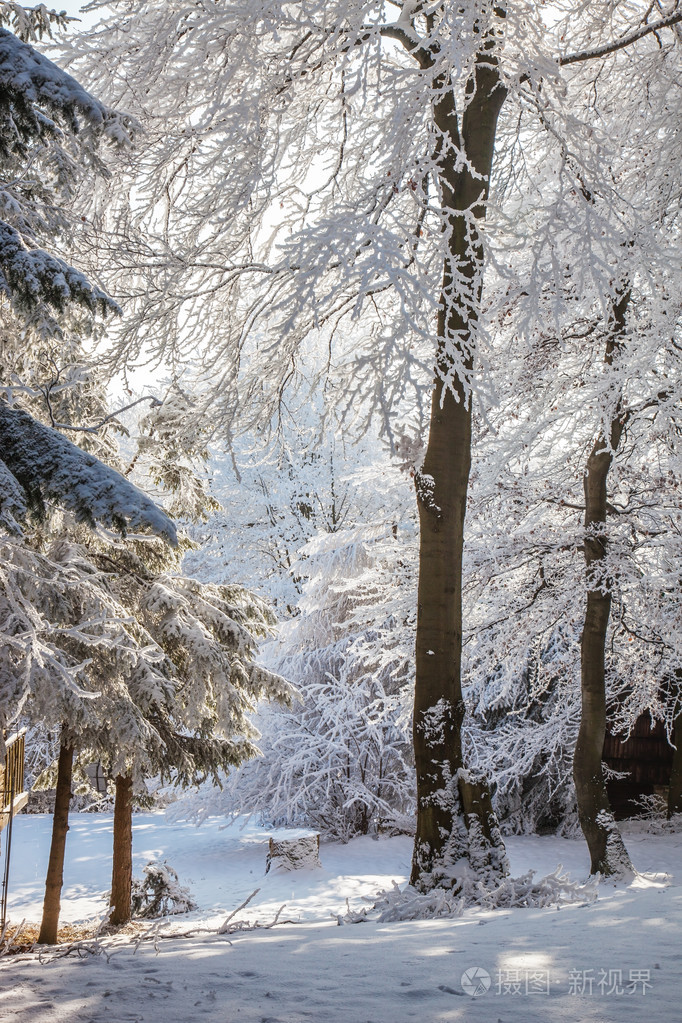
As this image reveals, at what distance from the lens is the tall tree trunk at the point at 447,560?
19.1 feet

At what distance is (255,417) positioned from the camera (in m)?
6.54

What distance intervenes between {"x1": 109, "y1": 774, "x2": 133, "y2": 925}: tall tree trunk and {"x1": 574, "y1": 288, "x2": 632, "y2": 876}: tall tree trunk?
213 inches

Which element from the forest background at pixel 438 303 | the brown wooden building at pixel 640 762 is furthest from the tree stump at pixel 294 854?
the brown wooden building at pixel 640 762

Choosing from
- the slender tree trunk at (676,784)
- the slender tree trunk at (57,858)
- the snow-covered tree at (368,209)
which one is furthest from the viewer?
the slender tree trunk at (676,784)

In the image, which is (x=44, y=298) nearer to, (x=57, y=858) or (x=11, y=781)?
(x=11, y=781)

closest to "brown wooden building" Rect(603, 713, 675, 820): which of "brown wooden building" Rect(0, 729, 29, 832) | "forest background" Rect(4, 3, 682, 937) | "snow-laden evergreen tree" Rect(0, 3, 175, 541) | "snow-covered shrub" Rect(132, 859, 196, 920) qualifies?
"forest background" Rect(4, 3, 682, 937)

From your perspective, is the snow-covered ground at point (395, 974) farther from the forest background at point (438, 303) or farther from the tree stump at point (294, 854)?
the tree stump at point (294, 854)

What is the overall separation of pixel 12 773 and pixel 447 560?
6.96 meters

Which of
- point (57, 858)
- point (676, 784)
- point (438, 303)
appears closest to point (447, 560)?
point (438, 303)

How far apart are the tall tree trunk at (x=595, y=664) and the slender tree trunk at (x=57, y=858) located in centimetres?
599

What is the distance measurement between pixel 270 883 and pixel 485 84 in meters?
11.2

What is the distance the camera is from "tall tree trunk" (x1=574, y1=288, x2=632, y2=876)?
942cm

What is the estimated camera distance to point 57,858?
31.7 ft

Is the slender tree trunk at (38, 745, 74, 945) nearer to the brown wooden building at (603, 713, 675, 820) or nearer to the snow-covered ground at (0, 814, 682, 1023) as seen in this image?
the snow-covered ground at (0, 814, 682, 1023)
